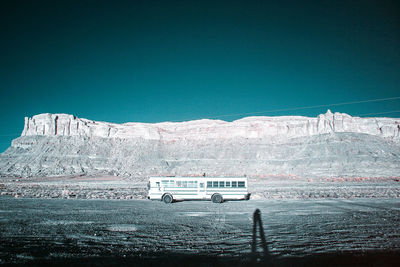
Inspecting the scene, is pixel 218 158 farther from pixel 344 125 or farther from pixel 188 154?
pixel 344 125

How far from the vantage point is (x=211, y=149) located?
96.1 meters

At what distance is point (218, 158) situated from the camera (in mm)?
89438

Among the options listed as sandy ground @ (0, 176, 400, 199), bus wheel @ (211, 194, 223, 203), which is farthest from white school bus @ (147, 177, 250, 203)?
sandy ground @ (0, 176, 400, 199)

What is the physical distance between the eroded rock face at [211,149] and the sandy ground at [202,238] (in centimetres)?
6242

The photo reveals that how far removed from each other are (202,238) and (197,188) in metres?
9.87

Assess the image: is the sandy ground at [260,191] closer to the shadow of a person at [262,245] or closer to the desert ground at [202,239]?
the desert ground at [202,239]

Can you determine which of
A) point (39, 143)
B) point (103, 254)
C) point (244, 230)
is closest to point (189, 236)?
point (244, 230)

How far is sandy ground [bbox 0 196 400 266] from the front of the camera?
669 centimetres

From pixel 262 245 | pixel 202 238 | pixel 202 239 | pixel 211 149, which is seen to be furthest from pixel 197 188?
pixel 211 149

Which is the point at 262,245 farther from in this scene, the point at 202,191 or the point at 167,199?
the point at 167,199

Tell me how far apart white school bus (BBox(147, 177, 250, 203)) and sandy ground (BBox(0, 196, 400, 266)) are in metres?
4.82

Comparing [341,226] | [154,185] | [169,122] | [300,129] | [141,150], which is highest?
[169,122]

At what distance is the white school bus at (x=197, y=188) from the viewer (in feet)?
60.7

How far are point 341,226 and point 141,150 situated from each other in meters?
93.6
